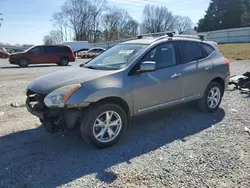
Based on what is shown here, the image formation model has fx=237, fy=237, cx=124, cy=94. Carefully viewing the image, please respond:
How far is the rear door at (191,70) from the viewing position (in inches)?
193

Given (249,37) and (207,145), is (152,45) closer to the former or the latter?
(207,145)

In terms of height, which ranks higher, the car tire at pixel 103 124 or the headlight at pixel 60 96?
the headlight at pixel 60 96

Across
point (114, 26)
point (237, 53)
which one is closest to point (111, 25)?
point (114, 26)

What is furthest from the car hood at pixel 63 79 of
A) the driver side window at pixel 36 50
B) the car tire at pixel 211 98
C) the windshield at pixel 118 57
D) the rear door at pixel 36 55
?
the driver side window at pixel 36 50

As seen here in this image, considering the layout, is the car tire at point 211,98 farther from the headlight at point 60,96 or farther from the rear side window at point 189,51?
the headlight at point 60,96

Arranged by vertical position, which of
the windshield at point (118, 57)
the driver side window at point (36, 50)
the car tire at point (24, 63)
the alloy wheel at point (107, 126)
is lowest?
the alloy wheel at point (107, 126)

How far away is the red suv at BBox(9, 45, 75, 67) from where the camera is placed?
1923 cm

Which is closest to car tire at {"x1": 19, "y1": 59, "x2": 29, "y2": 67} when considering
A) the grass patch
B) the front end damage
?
the front end damage

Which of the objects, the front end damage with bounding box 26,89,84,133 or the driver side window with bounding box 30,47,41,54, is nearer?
the front end damage with bounding box 26,89,84,133

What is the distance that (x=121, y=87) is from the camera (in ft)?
12.7

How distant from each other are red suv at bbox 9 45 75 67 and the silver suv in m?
16.2

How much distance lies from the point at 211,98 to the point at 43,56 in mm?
17307

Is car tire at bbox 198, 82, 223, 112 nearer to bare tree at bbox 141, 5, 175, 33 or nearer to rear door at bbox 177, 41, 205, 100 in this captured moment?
rear door at bbox 177, 41, 205, 100

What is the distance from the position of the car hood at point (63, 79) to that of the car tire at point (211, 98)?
261 centimetres
